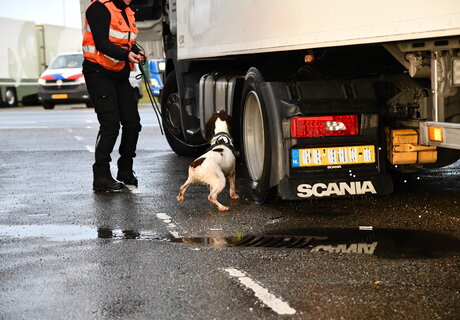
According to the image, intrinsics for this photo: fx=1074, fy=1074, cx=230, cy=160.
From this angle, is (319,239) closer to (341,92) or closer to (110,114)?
(341,92)

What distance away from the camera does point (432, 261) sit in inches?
260

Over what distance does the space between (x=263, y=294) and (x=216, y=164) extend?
3.62 meters

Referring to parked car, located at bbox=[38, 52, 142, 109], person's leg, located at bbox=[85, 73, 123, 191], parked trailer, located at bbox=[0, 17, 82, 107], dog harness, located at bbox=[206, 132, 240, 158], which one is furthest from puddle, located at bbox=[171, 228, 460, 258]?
parked trailer, located at bbox=[0, 17, 82, 107]

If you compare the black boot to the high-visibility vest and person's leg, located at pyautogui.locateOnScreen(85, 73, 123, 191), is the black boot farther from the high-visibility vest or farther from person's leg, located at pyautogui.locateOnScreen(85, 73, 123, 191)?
the high-visibility vest

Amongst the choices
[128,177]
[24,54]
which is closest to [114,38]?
[128,177]

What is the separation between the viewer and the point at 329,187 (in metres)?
8.76

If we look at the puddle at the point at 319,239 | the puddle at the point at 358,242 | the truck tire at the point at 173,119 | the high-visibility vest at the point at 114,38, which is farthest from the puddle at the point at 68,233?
the truck tire at the point at 173,119

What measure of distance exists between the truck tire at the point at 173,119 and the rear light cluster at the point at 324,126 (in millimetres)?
5672

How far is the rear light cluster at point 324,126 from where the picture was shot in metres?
8.70

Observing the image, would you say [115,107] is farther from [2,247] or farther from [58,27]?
[58,27]

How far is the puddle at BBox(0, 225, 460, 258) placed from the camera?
23.2 feet

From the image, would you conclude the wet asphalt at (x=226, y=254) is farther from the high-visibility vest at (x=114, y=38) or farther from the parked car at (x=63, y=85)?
the parked car at (x=63, y=85)

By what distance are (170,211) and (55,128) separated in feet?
45.5

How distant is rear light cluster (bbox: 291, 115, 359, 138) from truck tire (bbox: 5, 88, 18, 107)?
33.0 metres
